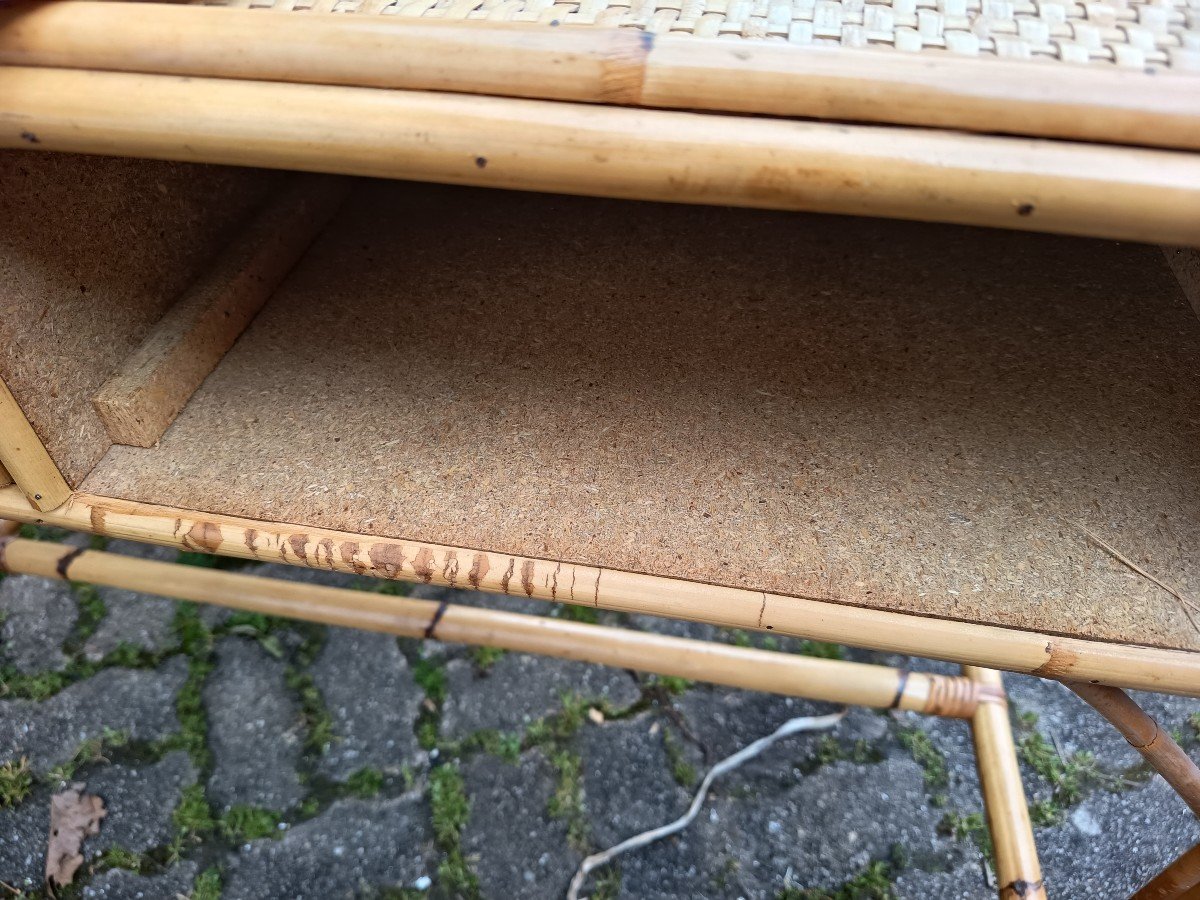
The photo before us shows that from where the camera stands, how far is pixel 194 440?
630 mm

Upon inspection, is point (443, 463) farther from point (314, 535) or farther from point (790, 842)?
point (790, 842)

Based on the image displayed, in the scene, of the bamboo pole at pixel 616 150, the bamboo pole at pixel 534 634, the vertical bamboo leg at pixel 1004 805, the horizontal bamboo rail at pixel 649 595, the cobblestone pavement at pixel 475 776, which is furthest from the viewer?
the cobblestone pavement at pixel 475 776

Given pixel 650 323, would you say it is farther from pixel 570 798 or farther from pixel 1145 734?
pixel 570 798

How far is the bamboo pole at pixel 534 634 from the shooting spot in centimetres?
82

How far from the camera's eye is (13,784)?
98 cm

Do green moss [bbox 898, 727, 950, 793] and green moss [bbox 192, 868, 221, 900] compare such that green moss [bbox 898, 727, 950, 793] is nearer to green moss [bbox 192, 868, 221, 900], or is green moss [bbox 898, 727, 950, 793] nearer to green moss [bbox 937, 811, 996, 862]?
green moss [bbox 937, 811, 996, 862]

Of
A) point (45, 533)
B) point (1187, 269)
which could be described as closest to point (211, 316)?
point (1187, 269)

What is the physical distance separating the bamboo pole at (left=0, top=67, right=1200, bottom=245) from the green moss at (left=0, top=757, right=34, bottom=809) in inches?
33.1

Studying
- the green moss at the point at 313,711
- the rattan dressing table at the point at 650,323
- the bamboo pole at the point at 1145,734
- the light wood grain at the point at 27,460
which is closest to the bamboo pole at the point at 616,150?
the rattan dressing table at the point at 650,323

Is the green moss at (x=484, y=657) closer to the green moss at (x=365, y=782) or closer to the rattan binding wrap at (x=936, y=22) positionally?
the green moss at (x=365, y=782)

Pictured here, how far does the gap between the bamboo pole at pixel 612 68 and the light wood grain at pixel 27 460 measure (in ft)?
0.72

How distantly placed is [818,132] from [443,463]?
334mm

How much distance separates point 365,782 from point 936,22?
36.9 inches

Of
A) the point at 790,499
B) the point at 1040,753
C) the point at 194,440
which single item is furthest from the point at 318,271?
the point at 1040,753
